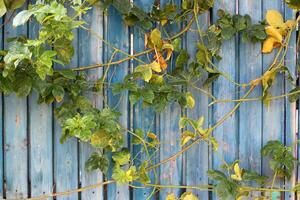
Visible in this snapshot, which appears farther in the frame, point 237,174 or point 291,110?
point 291,110

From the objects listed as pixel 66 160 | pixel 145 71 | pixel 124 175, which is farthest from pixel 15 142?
pixel 145 71

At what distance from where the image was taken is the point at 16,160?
2.36 m

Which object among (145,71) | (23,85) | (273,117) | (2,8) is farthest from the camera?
(273,117)

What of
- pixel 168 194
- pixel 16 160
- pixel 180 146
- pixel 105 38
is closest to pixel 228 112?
pixel 180 146

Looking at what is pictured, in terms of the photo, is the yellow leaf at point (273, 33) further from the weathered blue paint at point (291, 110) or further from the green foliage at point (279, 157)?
the green foliage at point (279, 157)

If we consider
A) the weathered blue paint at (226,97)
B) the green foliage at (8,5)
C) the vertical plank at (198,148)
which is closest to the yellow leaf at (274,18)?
the weathered blue paint at (226,97)

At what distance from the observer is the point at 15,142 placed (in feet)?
7.72

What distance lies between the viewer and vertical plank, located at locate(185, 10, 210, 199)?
2.47 meters

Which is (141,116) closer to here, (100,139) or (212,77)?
(100,139)

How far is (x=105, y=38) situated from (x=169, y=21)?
300mm

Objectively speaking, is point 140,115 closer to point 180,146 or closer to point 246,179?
point 180,146

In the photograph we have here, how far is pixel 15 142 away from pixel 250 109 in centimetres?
109

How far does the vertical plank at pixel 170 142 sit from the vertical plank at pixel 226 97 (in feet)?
0.59

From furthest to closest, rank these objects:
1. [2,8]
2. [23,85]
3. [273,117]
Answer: [273,117], [23,85], [2,8]
